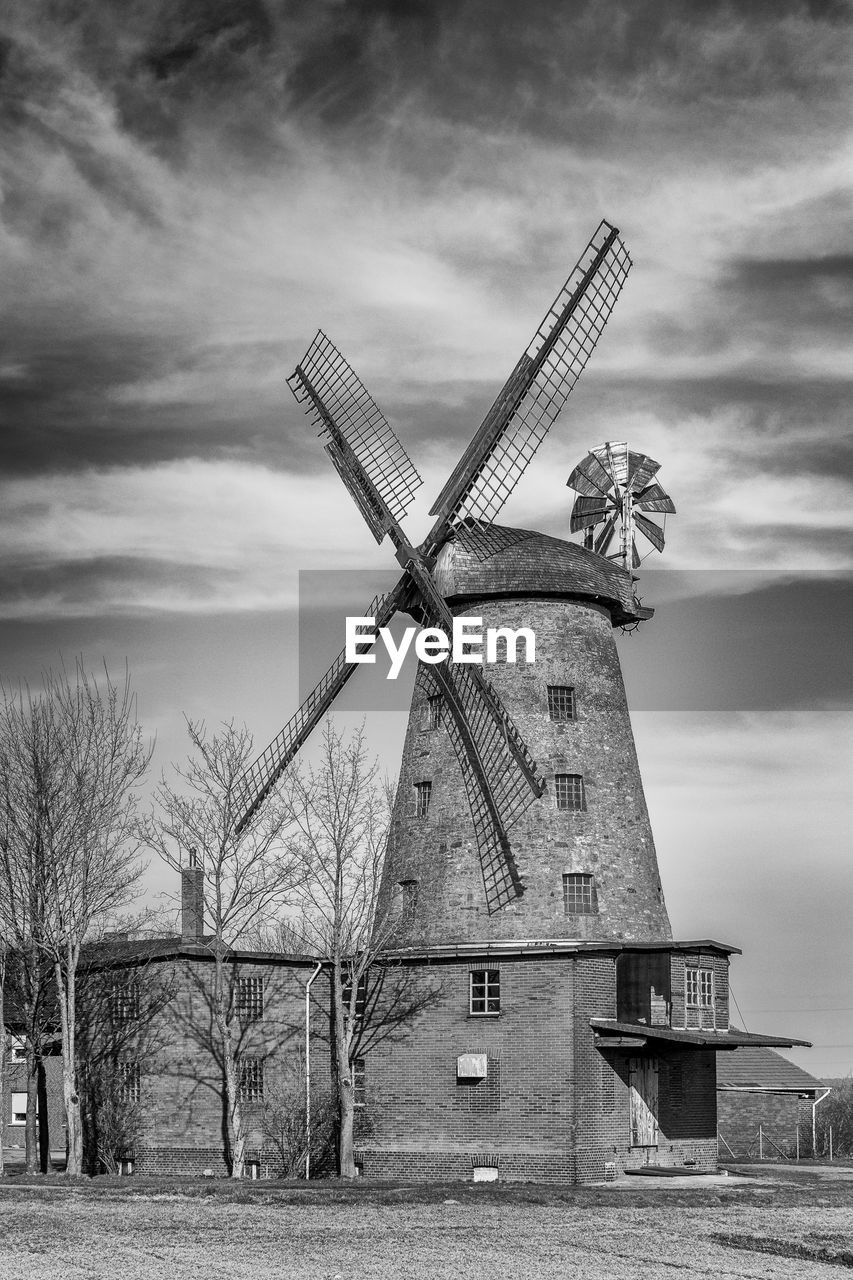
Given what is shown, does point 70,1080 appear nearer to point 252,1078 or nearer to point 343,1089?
point 252,1078

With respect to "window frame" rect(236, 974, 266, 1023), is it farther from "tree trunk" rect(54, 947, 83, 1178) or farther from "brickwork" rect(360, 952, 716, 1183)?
"tree trunk" rect(54, 947, 83, 1178)

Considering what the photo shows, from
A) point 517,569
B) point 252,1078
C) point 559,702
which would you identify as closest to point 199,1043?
point 252,1078

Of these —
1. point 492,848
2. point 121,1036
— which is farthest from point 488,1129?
point 121,1036

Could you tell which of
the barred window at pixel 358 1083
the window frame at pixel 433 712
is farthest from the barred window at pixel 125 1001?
the window frame at pixel 433 712

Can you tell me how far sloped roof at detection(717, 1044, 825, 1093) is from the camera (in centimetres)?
4903

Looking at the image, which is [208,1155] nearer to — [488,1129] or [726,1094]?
[488,1129]

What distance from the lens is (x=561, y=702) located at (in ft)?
124

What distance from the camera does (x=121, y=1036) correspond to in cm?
3728

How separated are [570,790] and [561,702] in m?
2.09

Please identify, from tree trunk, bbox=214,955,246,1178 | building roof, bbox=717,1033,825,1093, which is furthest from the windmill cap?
building roof, bbox=717,1033,825,1093

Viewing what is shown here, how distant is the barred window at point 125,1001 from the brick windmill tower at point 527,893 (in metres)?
5.32

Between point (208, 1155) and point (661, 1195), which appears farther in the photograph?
point (208, 1155)

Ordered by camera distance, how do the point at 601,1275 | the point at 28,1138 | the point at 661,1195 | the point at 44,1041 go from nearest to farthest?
the point at 601,1275
the point at 661,1195
the point at 28,1138
the point at 44,1041

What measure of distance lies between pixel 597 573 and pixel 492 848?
283 inches
